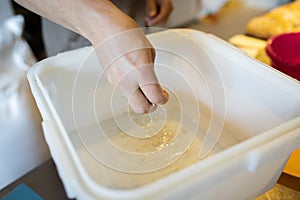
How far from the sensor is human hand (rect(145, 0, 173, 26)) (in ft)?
3.20

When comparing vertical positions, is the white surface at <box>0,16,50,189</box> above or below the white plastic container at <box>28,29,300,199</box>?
below

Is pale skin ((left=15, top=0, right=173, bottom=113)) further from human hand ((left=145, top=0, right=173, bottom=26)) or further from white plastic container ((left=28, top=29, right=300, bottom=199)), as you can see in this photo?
human hand ((left=145, top=0, right=173, bottom=26))

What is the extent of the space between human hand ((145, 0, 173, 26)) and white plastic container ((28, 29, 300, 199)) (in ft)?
1.13

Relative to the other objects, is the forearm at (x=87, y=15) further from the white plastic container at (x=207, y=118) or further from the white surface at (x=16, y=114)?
the white surface at (x=16, y=114)

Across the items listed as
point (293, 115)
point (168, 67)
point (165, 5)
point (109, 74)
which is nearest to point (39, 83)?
point (109, 74)

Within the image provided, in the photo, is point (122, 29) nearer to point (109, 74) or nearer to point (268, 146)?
point (109, 74)

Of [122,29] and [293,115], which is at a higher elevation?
[122,29]

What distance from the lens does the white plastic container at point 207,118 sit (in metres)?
0.35

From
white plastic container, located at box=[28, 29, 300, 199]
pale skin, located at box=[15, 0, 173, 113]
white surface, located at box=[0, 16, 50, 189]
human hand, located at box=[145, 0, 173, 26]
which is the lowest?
white surface, located at box=[0, 16, 50, 189]

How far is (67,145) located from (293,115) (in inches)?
12.8

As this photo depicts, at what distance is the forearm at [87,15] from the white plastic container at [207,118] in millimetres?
92

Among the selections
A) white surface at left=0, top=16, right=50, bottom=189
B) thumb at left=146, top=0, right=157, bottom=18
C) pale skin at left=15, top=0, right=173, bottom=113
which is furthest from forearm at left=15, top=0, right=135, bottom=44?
thumb at left=146, top=0, right=157, bottom=18

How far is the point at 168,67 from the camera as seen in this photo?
2.20 ft

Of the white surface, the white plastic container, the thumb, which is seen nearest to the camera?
the white plastic container
